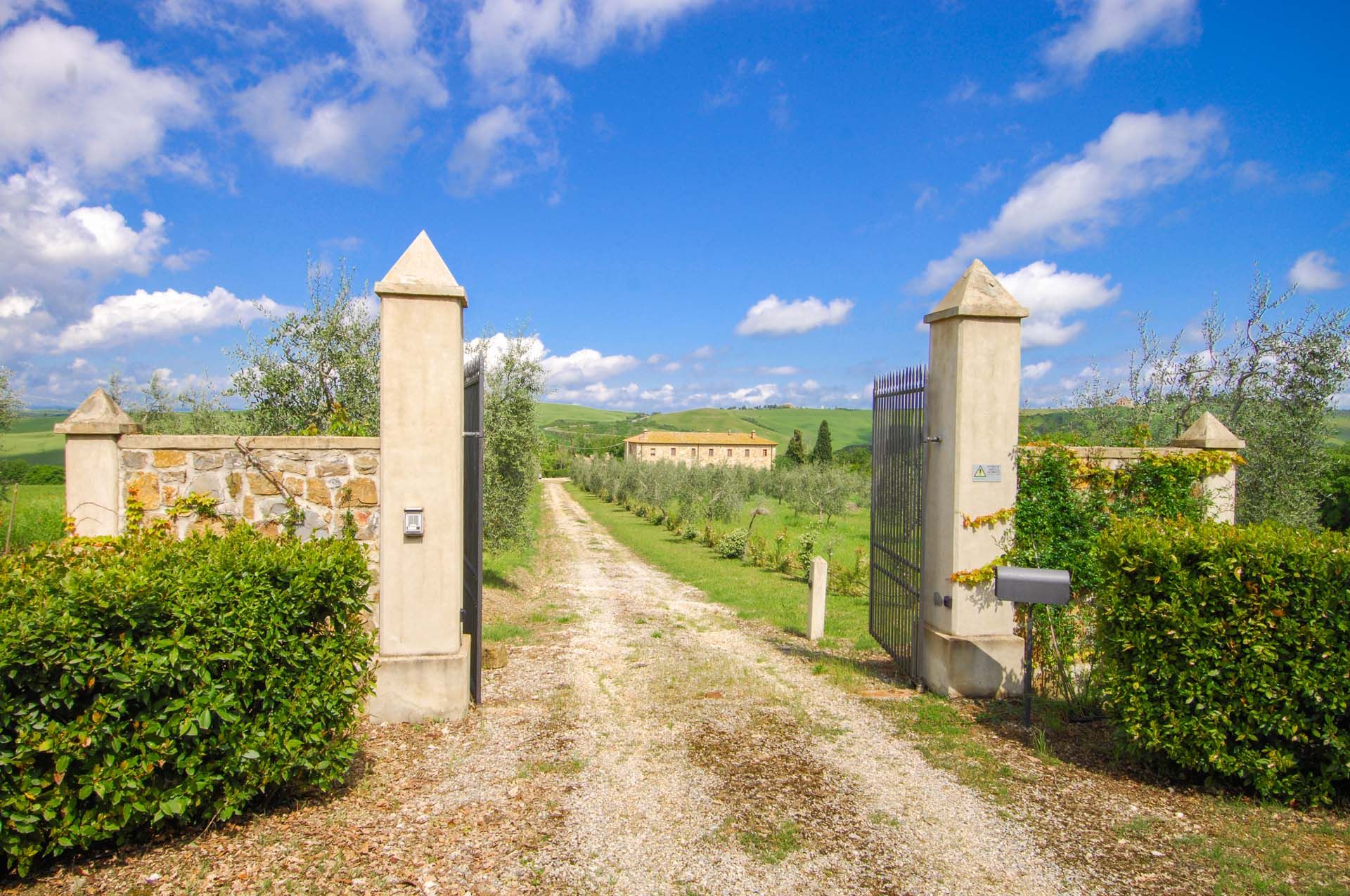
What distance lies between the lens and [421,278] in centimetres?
571

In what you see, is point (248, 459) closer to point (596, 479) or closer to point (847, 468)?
point (847, 468)

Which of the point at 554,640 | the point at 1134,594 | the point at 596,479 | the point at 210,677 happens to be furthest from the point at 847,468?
the point at 210,677

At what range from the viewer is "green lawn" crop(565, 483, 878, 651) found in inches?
417

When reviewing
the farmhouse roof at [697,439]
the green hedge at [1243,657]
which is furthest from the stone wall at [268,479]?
the farmhouse roof at [697,439]

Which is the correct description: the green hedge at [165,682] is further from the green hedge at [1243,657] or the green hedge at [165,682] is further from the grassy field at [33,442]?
the grassy field at [33,442]

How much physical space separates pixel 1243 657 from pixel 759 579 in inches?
445

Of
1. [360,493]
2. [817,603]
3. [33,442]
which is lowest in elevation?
[817,603]

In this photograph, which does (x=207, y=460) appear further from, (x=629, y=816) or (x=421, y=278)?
(x=629, y=816)

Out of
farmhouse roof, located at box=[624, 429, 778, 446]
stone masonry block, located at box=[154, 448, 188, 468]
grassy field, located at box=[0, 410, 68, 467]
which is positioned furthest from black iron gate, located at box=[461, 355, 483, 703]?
farmhouse roof, located at box=[624, 429, 778, 446]

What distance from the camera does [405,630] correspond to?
577cm

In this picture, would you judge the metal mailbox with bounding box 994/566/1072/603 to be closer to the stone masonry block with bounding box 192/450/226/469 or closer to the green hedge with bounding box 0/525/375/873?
the green hedge with bounding box 0/525/375/873

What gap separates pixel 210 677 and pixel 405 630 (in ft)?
6.76

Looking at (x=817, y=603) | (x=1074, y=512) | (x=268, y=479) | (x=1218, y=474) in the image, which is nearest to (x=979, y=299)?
(x=1074, y=512)

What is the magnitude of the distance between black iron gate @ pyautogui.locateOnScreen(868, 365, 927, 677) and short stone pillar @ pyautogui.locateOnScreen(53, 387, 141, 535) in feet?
21.8
